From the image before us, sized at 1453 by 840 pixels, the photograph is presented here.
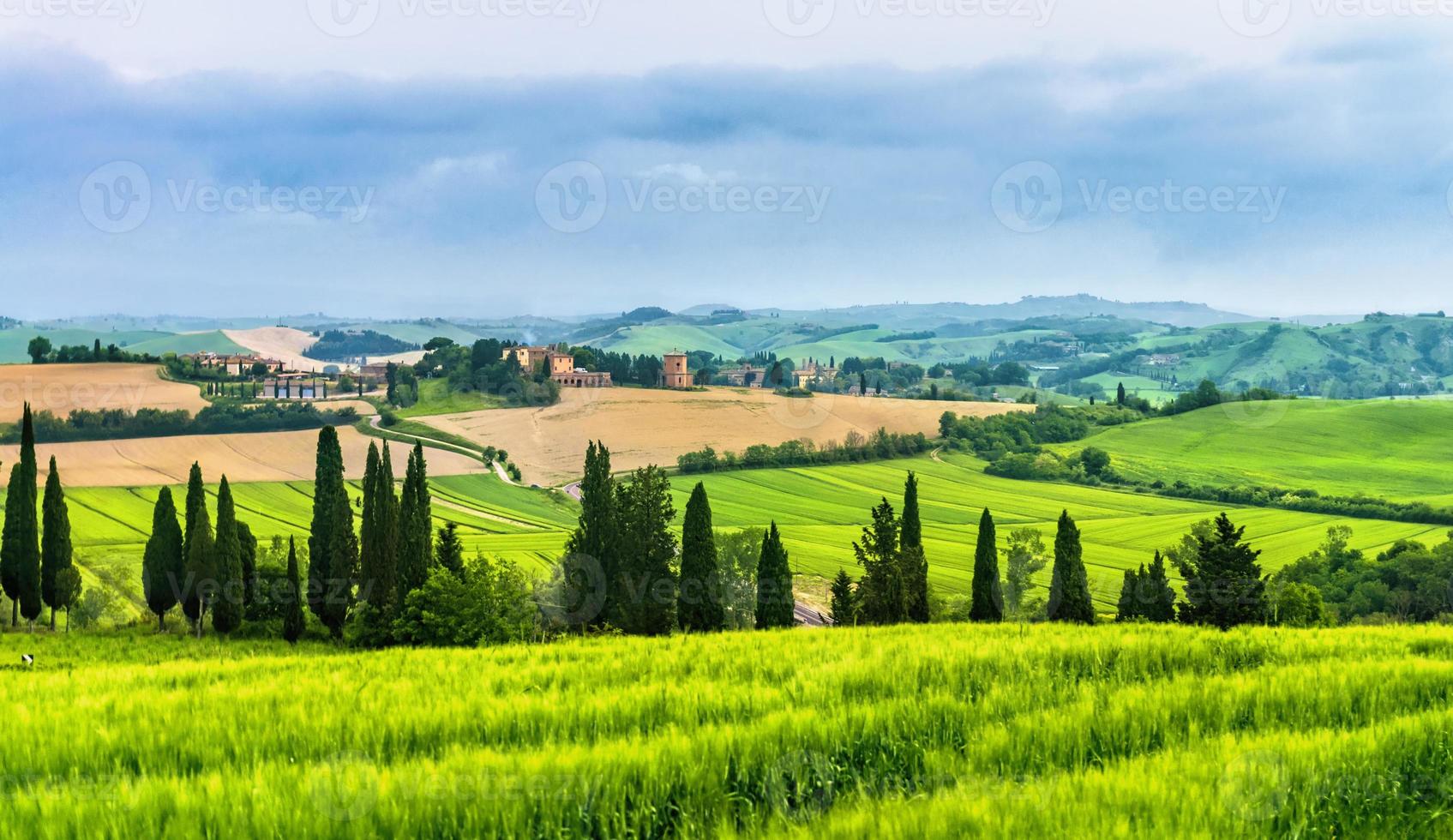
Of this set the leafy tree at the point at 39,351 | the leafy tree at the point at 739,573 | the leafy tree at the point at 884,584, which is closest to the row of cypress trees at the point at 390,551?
the leafy tree at the point at 739,573

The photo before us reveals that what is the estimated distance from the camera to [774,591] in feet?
156

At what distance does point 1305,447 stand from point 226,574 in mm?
146977

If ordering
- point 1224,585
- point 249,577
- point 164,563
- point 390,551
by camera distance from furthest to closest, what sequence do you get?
point 249,577 < point 164,563 < point 390,551 < point 1224,585

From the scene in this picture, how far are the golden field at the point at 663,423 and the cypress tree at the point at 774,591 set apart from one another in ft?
248

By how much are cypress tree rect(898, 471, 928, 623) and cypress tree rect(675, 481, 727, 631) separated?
9606mm

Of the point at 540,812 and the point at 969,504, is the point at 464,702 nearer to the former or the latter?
the point at 540,812

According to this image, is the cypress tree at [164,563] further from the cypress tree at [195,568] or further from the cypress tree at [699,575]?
the cypress tree at [699,575]

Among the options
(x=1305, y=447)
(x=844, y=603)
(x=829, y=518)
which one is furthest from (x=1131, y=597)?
(x=1305, y=447)

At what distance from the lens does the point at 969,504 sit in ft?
364

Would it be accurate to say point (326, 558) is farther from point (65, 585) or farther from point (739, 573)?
point (739, 573)

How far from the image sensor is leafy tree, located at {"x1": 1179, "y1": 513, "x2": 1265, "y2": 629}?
1533 inches

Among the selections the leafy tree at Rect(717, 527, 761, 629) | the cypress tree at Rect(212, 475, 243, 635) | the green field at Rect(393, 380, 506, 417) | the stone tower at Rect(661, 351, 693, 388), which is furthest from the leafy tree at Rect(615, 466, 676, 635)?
the stone tower at Rect(661, 351, 693, 388)

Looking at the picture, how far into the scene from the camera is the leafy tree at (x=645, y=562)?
146 ft

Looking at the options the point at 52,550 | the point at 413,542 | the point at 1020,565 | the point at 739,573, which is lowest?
the point at 739,573
